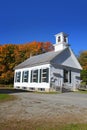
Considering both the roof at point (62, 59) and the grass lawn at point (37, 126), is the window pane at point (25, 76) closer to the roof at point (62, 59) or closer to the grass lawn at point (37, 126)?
the roof at point (62, 59)

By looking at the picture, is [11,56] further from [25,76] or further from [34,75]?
[34,75]

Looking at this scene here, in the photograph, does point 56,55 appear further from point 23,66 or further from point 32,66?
point 23,66

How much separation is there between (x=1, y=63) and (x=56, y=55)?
19.5 meters

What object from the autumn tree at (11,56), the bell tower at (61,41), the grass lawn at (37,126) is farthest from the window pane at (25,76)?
the grass lawn at (37,126)

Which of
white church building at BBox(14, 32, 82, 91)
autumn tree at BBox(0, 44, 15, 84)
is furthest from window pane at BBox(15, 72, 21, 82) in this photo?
autumn tree at BBox(0, 44, 15, 84)

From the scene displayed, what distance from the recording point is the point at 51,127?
5.47 meters

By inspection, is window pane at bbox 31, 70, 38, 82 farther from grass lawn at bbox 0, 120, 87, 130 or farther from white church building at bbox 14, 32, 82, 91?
grass lawn at bbox 0, 120, 87, 130

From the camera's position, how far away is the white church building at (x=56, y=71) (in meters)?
23.4

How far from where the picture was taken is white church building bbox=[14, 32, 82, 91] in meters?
23.4

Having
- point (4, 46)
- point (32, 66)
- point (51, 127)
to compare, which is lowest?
point (51, 127)

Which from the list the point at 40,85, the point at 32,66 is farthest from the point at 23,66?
the point at 40,85

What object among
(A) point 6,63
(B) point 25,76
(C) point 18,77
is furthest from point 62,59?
(A) point 6,63

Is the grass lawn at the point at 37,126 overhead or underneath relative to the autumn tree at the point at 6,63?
underneath

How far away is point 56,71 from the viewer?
78.5 ft
